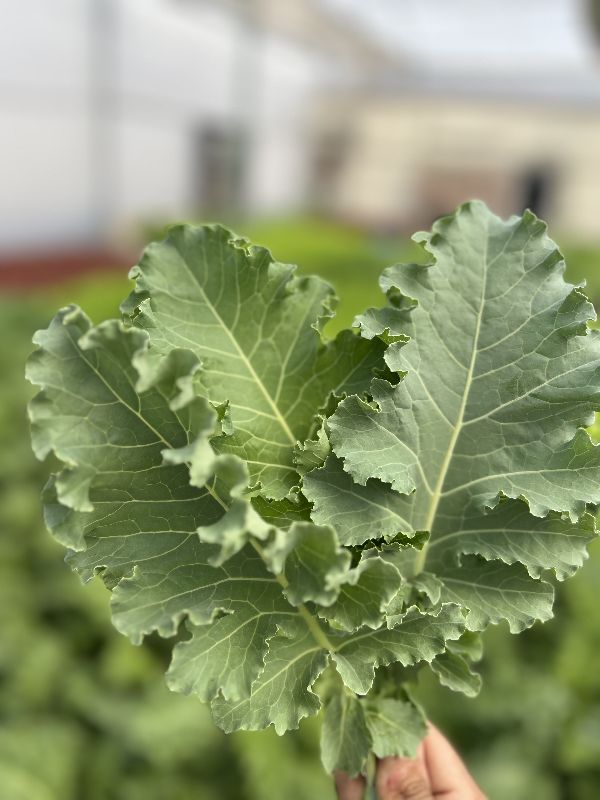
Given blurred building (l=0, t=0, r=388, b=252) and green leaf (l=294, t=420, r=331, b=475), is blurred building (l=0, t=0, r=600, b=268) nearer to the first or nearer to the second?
blurred building (l=0, t=0, r=388, b=252)

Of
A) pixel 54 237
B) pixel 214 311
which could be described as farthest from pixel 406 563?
pixel 54 237

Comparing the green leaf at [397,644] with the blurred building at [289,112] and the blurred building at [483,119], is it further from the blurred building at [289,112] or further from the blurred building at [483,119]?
the blurred building at [483,119]

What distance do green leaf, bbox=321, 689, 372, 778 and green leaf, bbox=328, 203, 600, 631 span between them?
138 mm

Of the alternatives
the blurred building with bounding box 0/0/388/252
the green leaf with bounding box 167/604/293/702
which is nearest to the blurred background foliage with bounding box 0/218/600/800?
the green leaf with bounding box 167/604/293/702

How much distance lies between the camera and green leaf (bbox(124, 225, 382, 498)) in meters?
0.64

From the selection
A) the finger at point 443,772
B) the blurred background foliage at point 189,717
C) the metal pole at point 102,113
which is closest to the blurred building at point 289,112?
the metal pole at point 102,113

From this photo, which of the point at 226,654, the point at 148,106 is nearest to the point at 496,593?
the point at 226,654

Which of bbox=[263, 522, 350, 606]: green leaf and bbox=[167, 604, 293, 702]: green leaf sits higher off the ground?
bbox=[263, 522, 350, 606]: green leaf

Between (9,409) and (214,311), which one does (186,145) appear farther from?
(214,311)

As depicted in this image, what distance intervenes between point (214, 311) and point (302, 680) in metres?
0.29

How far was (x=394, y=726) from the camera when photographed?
704 mm

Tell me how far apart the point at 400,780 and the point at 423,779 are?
0.09 ft

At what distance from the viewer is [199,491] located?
0.61m

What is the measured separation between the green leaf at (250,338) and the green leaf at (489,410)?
0.05 meters
